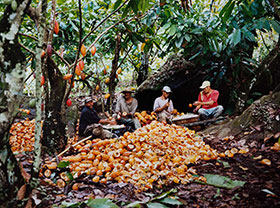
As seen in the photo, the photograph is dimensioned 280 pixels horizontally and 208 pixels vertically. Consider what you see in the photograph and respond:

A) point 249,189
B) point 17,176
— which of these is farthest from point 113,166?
point 249,189

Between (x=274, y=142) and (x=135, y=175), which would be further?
(x=274, y=142)

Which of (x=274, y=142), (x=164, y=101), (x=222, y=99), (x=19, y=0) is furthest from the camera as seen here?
(x=222, y=99)

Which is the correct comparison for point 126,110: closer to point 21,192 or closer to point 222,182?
point 222,182

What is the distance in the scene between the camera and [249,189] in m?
1.77

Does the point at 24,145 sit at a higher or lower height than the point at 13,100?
lower

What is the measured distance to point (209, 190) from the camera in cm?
188

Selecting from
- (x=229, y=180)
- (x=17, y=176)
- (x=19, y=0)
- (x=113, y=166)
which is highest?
(x=19, y=0)

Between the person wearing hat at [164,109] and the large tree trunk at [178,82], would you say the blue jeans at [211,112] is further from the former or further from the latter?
the large tree trunk at [178,82]

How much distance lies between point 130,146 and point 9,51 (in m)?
1.89

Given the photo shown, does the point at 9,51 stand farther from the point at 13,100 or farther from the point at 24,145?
the point at 24,145

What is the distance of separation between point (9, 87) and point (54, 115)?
1.69 metres

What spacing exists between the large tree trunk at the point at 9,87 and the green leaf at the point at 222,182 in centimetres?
165

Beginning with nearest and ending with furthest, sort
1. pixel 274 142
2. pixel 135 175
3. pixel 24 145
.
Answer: pixel 135 175
pixel 274 142
pixel 24 145

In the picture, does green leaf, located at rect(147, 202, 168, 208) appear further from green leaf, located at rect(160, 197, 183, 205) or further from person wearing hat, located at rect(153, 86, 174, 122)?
person wearing hat, located at rect(153, 86, 174, 122)
